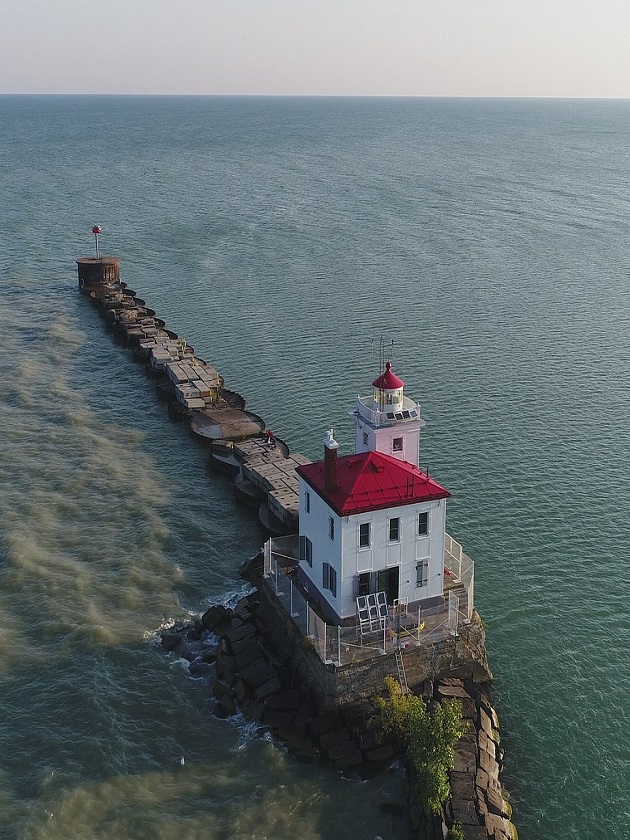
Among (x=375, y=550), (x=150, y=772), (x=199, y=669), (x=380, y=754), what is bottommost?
(x=150, y=772)

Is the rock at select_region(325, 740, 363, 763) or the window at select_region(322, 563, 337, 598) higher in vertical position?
the window at select_region(322, 563, 337, 598)

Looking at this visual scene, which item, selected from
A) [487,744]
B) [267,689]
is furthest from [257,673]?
[487,744]

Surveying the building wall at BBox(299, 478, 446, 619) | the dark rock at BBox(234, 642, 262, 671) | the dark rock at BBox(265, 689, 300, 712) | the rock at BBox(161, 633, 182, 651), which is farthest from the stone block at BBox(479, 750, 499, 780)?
the rock at BBox(161, 633, 182, 651)

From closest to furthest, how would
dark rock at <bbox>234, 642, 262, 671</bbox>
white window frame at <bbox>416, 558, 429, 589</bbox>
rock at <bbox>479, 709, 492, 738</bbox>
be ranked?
rock at <bbox>479, 709, 492, 738</bbox>
white window frame at <bbox>416, 558, 429, 589</bbox>
dark rock at <bbox>234, 642, 262, 671</bbox>

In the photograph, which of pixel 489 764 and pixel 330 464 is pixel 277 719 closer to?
pixel 489 764

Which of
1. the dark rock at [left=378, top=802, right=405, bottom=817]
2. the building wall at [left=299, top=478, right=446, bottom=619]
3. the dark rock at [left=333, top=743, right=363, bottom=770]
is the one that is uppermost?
the building wall at [left=299, top=478, right=446, bottom=619]

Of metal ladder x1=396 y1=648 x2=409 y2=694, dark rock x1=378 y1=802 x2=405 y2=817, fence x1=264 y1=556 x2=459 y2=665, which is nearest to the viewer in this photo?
dark rock x1=378 y1=802 x2=405 y2=817

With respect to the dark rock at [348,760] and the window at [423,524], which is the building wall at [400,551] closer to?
the window at [423,524]

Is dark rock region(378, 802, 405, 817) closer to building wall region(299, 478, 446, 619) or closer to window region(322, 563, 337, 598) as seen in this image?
building wall region(299, 478, 446, 619)
